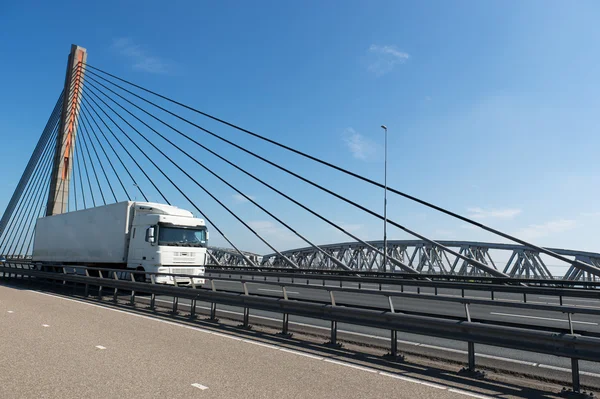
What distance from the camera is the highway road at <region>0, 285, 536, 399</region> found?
205 inches

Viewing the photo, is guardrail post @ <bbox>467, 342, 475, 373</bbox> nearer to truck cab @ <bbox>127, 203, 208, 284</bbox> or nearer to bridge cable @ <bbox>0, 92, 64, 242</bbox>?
truck cab @ <bbox>127, 203, 208, 284</bbox>

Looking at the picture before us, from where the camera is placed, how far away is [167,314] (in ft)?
40.5

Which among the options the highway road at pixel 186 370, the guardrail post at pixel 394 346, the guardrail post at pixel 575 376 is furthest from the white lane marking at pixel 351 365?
the guardrail post at pixel 575 376

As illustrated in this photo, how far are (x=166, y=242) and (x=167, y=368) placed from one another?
12.8 m

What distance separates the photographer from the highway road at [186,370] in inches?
205

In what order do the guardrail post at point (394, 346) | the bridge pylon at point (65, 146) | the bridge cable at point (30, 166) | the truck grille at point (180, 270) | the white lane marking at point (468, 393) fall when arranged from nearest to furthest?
the white lane marking at point (468, 393) < the guardrail post at point (394, 346) < the truck grille at point (180, 270) < the bridge pylon at point (65, 146) < the bridge cable at point (30, 166)

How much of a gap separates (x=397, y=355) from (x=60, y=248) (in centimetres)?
Answer: 2376

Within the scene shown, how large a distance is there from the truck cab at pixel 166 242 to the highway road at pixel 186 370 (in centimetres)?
873

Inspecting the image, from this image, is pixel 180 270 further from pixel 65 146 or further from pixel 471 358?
pixel 65 146

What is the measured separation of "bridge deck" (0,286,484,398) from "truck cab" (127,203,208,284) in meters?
8.50

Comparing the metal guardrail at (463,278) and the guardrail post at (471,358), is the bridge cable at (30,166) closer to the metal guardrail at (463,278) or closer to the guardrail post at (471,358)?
the metal guardrail at (463,278)

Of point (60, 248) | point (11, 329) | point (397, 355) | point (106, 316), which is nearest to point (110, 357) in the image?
point (11, 329)

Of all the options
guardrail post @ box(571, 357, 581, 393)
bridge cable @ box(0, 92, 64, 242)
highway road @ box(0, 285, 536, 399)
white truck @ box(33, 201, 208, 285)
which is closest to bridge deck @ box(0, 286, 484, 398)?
highway road @ box(0, 285, 536, 399)

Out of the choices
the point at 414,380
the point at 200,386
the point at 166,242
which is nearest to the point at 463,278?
the point at 166,242
